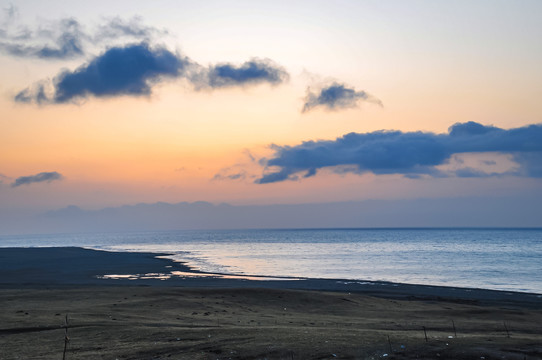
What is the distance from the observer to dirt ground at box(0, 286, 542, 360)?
657 inches

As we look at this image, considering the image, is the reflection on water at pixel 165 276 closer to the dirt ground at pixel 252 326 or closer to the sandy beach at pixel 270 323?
the sandy beach at pixel 270 323

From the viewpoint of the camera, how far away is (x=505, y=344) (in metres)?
16.9

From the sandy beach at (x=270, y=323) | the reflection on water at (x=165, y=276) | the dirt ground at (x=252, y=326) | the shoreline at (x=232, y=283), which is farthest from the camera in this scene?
the reflection on water at (x=165, y=276)

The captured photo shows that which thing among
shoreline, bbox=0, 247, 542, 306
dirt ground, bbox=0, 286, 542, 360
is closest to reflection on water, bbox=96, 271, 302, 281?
shoreline, bbox=0, 247, 542, 306

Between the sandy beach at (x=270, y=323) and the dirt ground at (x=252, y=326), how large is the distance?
0.19 ft

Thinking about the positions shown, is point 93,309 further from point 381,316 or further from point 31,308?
point 381,316

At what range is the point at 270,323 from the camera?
26.5 m

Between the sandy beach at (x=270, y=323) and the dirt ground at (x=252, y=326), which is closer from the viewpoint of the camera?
the dirt ground at (x=252, y=326)

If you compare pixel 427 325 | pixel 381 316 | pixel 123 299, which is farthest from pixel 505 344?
pixel 123 299

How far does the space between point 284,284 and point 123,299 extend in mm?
23943

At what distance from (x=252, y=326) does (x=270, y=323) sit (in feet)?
6.78

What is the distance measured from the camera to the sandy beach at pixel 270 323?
55.2 feet

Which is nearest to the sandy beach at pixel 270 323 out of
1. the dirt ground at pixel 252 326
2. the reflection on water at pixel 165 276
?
the dirt ground at pixel 252 326

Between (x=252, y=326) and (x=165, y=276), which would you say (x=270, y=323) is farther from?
(x=165, y=276)
